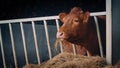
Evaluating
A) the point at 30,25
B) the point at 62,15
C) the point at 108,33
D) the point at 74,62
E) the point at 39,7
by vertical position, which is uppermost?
the point at 39,7

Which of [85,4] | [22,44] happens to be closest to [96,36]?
[85,4]

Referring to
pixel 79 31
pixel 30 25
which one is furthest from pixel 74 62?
pixel 30 25

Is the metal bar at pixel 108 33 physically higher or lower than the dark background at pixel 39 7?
lower

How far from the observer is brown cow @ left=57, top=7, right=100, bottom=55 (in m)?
2.67

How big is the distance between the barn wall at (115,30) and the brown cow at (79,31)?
0.18 m

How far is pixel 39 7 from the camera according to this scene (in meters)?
2.84

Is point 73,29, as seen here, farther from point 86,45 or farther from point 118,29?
point 118,29

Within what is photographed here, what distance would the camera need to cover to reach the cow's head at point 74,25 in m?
2.70

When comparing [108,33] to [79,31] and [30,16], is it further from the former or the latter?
[30,16]

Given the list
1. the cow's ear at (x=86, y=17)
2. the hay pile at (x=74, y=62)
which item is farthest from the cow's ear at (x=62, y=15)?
the hay pile at (x=74, y=62)

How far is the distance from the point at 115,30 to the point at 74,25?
44 centimetres

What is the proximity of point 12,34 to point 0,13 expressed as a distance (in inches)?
12.3

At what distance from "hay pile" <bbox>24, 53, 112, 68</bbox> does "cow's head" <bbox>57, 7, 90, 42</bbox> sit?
0.66 ft

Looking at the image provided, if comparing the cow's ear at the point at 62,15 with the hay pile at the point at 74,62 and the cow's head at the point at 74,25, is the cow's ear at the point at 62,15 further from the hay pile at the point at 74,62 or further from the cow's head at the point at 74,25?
the hay pile at the point at 74,62
